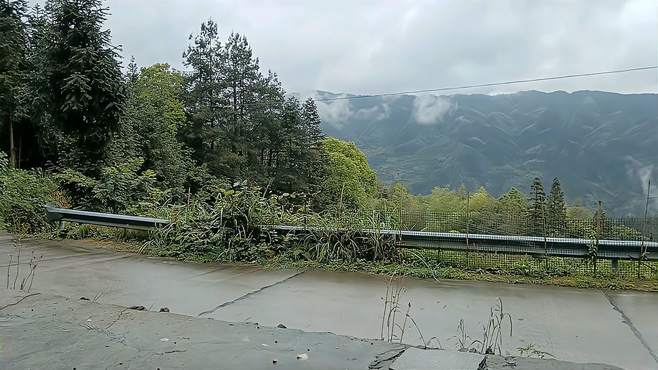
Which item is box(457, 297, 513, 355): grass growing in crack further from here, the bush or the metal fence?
the bush

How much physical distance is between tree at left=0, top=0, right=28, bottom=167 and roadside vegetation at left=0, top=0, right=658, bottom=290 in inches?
2.2

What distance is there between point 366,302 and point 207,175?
34323mm

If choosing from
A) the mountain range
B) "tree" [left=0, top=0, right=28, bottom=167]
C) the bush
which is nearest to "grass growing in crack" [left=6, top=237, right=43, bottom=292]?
the bush

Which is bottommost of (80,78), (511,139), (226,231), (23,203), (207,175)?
(226,231)

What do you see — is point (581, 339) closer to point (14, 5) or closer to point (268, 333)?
point (268, 333)

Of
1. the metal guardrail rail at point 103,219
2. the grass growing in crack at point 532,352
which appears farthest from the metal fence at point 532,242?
the metal guardrail rail at point 103,219

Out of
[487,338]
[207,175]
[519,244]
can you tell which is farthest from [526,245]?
[207,175]

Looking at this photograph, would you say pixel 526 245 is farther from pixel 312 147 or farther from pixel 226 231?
pixel 312 147

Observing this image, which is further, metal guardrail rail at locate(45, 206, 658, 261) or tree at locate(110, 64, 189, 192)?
tree at locate(110, 64, 189, 192)

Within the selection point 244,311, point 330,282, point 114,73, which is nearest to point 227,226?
point 330,282

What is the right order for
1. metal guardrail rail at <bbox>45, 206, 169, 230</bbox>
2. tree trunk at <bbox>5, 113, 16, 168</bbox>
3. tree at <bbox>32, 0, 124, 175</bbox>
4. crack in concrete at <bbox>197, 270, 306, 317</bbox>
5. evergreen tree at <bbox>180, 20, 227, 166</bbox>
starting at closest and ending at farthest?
crack in concrete at <bbox>197, 270, 306, 317</bbox>
metal guardrail rail at <bbox>45, 206, 169, 230</bbox>
tree at <bbox>32, 0, 124, 175</bbox>
tree trunk at <bbox>5, 113, 16, 168</bbox>
evergreen tree at <bbox>180, 20, 227, 166</bbox>

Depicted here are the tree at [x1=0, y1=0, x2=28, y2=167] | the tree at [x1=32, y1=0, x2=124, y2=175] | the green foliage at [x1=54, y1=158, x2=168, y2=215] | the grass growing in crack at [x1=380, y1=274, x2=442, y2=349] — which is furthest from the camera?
the tree at [x1=0, y1=0, x2=28, y2=167]

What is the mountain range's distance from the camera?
57.1ft

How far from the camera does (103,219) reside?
934cm
